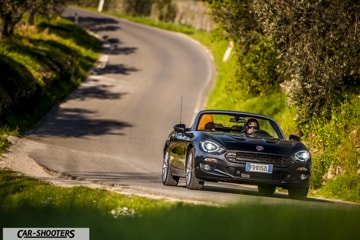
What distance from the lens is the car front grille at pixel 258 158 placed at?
15461 mm

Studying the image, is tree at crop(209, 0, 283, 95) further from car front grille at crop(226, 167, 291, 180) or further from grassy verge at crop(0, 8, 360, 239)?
grassy verge at crop(0, 8, 360, 239)

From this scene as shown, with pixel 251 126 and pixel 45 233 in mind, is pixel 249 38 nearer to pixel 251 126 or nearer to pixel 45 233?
pixel 251 126

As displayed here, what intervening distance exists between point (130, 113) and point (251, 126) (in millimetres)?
20282

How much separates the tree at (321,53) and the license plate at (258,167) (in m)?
7.71

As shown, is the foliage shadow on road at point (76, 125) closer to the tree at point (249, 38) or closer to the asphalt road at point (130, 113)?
the asphalt road at point (130, 113)

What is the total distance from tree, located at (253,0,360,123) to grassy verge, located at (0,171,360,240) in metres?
10.3

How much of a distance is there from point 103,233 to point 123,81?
35527 millimetres

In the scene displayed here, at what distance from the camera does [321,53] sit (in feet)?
75.5

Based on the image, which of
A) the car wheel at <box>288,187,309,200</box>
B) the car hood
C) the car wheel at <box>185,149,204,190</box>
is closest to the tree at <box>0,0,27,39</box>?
the car wheel at <box>185,149,204,190</box>

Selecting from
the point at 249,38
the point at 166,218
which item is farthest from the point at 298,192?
the point at 249,38

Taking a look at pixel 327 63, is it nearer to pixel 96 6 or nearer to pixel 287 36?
pixel 287 36

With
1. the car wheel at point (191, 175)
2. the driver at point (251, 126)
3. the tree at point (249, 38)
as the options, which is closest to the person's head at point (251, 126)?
the driver at point (251, 126)

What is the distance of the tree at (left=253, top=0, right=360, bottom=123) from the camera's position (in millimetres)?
22844

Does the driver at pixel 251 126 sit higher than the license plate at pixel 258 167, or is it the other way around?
the driver at pixel 251 126
